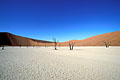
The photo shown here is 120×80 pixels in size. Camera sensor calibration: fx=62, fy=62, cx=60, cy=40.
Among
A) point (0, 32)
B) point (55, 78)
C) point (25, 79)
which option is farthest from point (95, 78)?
point (0, 32)

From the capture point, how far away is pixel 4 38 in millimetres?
88750

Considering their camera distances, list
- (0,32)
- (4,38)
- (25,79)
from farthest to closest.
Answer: (0,32)
(4,38)
(25,79)

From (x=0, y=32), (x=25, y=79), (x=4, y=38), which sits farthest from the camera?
(x=0, y=32)

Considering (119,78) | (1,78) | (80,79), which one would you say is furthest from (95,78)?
(1,78)

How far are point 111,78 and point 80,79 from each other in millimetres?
2033

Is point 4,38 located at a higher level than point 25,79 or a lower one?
higher

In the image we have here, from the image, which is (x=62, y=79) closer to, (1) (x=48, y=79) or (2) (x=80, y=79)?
(1) (x=48, y=79)

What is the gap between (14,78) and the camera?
154 inches

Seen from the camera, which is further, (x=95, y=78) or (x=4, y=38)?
(x=4, y=38)

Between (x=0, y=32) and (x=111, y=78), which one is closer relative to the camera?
(x=111, y=78)

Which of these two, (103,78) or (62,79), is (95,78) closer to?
(103,78)

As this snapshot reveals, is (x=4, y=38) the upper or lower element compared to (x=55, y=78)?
upper

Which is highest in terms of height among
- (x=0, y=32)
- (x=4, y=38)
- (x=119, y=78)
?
(x=0, y=32)

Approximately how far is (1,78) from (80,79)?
4919 mm
